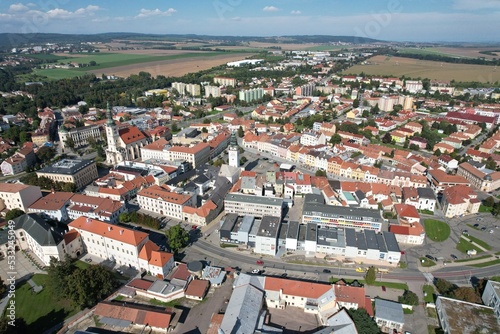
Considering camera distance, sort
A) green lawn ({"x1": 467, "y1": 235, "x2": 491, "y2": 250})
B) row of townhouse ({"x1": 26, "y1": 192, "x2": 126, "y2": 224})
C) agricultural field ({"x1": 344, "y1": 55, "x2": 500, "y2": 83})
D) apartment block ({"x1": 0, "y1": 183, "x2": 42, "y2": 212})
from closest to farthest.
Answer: green lawn ({"x1": 467, "y1": 235, "x2": 491, "y2": 250})
row of townhouse ({"x1": 26, "y1": 192, "x2": 126, "y2": 224})
apartment block ({"x1": 0, "y1": 183, "x2": 42, "y2": 212})
agricultural field ({"x1": 344, "y1": 55, "x2": 500, "y2": 83})

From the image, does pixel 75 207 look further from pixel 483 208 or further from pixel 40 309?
pixel 483 208

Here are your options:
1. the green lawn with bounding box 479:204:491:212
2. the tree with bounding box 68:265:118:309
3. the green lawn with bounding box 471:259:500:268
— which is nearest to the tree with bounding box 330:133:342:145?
the green lawn with bounding box 479:204:491:212

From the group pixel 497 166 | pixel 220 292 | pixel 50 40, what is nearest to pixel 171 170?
pixel 220 292

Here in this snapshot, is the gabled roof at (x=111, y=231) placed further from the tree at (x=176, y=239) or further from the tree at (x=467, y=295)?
the tree at (x=467, y=295)

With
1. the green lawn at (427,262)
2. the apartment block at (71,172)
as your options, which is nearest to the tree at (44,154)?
the apartment block at (71,172)

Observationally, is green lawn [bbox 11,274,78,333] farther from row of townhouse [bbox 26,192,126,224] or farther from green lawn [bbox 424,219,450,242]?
green lawn [bbox 424,219,450,242]
